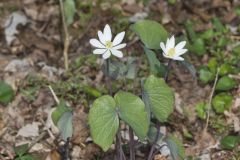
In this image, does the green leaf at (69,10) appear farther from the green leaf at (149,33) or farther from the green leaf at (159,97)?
the green leaf at (159,97)

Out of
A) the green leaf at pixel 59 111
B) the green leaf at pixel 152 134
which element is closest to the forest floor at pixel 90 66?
the green leaf at pixel 152 134

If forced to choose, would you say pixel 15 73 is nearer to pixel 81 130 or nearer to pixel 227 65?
pixel 81 130

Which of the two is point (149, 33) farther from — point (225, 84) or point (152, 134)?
point (225, 84)

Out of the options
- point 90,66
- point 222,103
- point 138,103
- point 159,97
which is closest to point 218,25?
point 222,103

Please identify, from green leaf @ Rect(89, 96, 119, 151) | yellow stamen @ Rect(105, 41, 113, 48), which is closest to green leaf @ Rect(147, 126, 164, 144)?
green leaf @ Rect(89, 96, 119, 151)

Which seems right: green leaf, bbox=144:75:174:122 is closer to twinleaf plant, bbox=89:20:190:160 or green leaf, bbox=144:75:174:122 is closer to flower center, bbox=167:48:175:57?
twinleaf plant, bbox=89:20:190:160

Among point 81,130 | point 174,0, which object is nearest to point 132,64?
point 81,130
